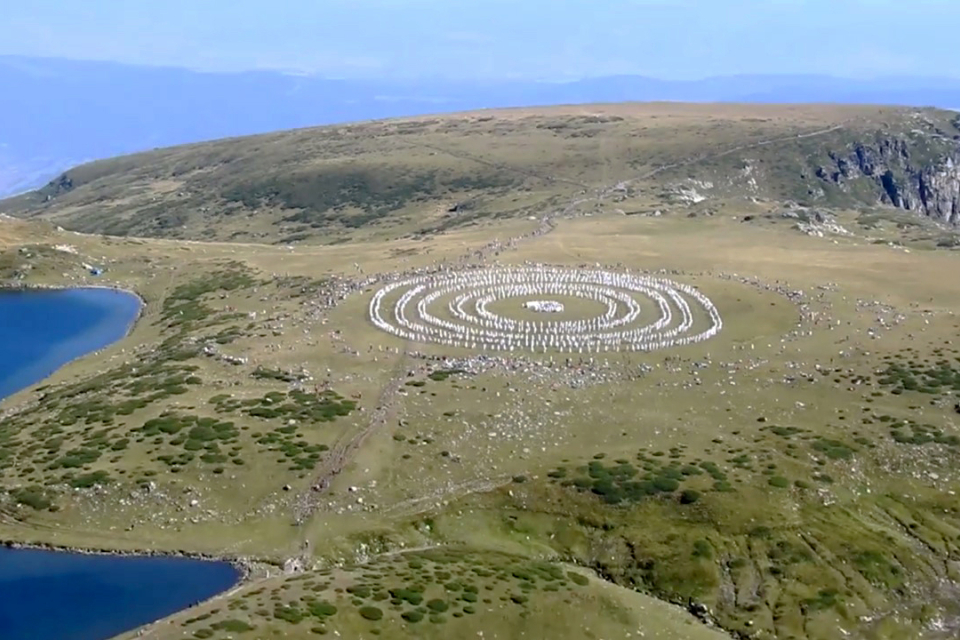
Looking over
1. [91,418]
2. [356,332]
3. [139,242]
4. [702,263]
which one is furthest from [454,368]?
[139,242]

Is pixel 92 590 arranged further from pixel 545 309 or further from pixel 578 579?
pixel 545 309

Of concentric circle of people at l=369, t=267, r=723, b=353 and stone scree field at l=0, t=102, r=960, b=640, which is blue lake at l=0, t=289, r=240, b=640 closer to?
stone scree field at l=0, t=102, r=960, b=640

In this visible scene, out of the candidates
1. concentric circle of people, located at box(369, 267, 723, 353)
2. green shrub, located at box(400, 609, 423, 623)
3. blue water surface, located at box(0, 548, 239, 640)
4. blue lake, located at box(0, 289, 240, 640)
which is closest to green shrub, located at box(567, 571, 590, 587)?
green shrub, located at box(400, 609, 423, 623)

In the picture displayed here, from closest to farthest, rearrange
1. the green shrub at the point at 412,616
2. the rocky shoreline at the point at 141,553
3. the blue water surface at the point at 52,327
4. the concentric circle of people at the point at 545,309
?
the green shrub at the point at 412,616 < the rocky shoreline at the point at 141,553 < the concentric circle of people at the point at 545,309 < the blue water surface at the point at 52,327

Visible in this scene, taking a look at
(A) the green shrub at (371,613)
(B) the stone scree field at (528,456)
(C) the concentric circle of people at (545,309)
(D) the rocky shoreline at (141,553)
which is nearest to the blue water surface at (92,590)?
(D) the rocky shoreline at (141,553)

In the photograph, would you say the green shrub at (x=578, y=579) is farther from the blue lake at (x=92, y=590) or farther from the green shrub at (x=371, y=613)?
the blue lake at (x=92, y=590)

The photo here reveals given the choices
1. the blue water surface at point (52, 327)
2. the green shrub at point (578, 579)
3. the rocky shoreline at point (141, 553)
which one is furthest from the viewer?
the blue water surface at point (52, 327)
